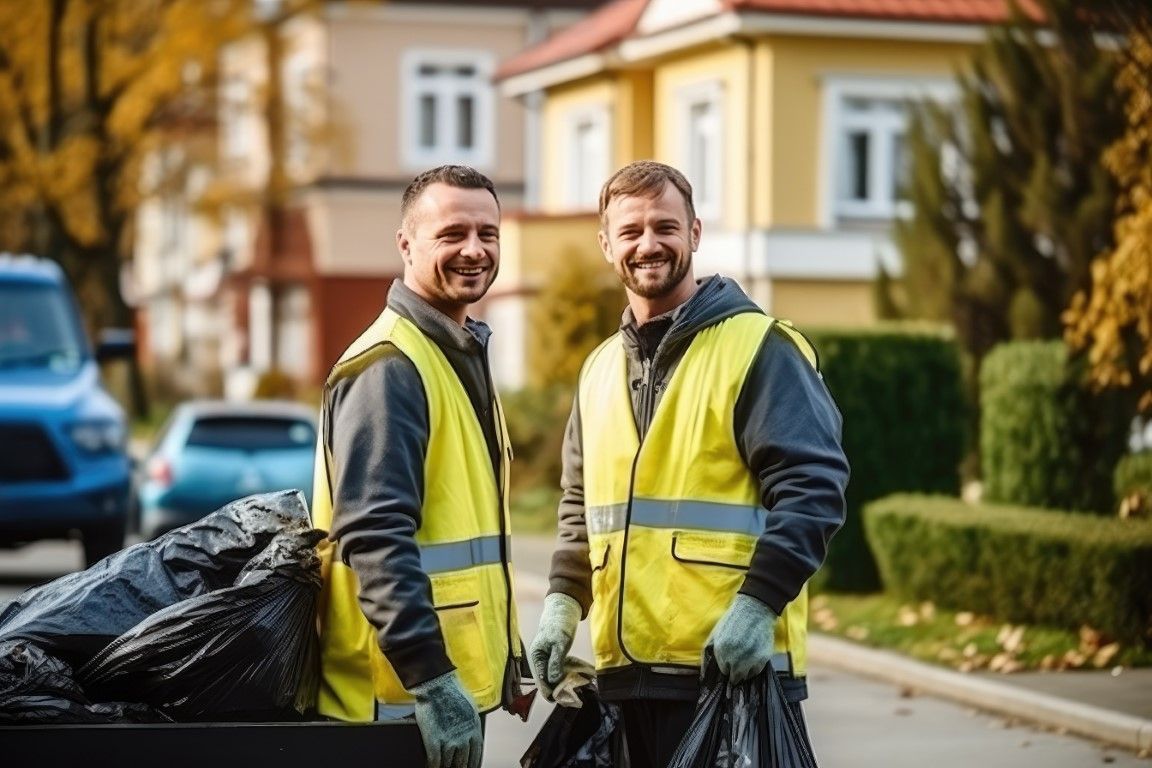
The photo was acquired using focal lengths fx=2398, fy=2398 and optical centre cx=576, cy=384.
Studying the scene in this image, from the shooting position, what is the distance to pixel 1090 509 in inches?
600

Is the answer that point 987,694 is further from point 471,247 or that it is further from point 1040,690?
point 471,247

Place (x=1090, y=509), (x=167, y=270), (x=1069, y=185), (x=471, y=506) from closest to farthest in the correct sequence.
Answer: (x=471, y=506)
(x=1090, y=509)
(x=1069, y=185)
(x=167, y=270)

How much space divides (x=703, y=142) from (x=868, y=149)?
230cm

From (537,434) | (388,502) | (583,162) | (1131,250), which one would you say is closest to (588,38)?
(583,162)

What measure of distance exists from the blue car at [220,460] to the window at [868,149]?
13464 millimetres

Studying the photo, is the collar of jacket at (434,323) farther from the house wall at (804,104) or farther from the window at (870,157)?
the window at (870,157)

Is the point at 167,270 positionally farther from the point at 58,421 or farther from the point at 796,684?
the point at 796,684

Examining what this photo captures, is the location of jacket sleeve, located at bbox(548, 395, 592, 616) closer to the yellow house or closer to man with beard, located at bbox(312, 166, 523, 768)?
man with beard, located at bbox(312, 166, 523, 768)

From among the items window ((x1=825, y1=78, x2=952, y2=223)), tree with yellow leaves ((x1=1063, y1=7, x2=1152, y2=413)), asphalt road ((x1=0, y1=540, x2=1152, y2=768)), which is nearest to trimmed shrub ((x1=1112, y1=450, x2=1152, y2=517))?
tree with yellow leaves ((x1=1063, y1=7, x2=1152, y2=413))

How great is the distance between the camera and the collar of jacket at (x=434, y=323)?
549 cm

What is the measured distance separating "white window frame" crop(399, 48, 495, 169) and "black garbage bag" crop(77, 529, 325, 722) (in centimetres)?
4021

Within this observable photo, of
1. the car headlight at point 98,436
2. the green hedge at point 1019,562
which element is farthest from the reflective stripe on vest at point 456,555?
the car headlight at point 98,436

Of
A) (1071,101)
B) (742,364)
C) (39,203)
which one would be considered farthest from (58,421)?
(39,203)

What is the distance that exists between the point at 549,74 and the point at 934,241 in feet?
45.0
